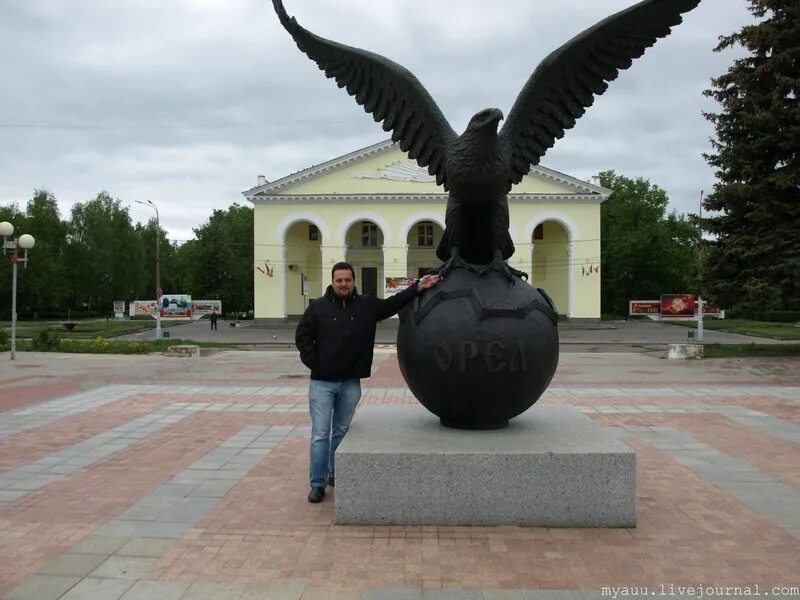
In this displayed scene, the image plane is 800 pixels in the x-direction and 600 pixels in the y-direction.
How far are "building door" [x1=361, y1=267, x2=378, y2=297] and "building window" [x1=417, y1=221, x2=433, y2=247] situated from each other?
399 cm

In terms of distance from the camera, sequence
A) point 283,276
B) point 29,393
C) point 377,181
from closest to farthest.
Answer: point 29,393
point 377,181
point 283,276

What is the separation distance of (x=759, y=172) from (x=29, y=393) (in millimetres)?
19540

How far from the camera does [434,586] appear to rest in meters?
3.51

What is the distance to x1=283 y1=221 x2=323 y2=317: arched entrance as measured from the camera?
149ft

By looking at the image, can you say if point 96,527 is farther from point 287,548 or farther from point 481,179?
point 481,179

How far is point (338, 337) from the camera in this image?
5.02 meters

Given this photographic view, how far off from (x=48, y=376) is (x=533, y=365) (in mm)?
13078

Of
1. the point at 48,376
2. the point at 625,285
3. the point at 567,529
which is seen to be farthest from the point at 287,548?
the point at 625,285

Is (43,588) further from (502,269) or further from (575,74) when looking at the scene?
(575,74)

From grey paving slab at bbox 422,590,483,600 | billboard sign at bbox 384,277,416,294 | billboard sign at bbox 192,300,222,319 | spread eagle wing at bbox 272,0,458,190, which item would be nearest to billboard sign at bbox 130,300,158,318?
billboard sign at bbox 192,300,222,319

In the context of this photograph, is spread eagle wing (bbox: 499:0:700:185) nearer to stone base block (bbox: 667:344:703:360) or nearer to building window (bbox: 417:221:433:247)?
stone base block (bbox: 667:344:703:360)

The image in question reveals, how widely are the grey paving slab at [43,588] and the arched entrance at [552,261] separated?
1662 inches

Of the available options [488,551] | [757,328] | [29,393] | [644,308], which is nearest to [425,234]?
[644,308]

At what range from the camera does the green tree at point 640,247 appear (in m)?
49.5
